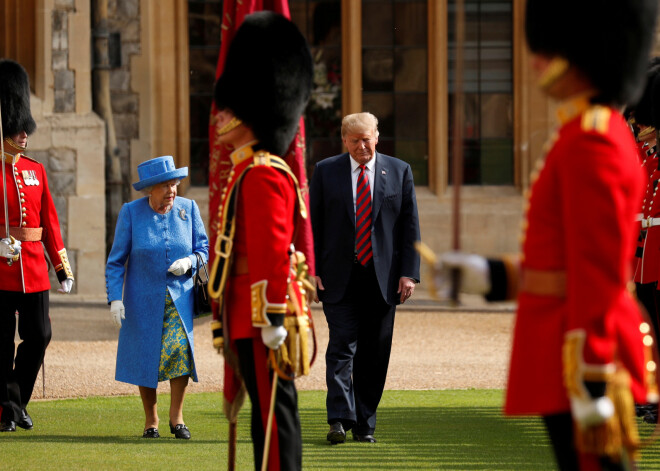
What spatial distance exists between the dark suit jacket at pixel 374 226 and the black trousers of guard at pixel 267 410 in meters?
2.08

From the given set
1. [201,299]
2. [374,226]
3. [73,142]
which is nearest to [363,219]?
[374,226]

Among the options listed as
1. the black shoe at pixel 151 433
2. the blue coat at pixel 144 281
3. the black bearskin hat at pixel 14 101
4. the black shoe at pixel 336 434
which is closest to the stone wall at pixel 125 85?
the black bearskin hat at pixel 14 101

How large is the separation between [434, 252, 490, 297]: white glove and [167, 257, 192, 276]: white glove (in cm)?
325

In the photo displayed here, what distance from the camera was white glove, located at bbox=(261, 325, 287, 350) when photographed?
151 inches

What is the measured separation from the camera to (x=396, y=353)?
990 centimetres

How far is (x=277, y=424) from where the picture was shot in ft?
12.8

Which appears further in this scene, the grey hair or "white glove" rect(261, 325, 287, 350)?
the grey hair

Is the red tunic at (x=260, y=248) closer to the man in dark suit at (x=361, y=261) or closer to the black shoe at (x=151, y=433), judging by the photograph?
the man in dark suit at (x=361, y=261)

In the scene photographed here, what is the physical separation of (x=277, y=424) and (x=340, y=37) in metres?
11.0

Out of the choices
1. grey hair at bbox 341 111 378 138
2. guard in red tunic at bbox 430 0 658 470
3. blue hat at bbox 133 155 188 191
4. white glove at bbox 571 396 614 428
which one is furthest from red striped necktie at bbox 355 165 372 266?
white glove at bbox 571 396 614 428

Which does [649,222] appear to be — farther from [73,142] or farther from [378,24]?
[378,24]

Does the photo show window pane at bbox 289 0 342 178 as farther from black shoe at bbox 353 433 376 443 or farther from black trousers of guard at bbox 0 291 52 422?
black shoe at bbox 353 433 376 443

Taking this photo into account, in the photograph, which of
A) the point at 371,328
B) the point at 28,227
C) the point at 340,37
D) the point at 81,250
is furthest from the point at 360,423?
the point at 340,37

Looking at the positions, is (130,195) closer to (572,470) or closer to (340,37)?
(340,37)
